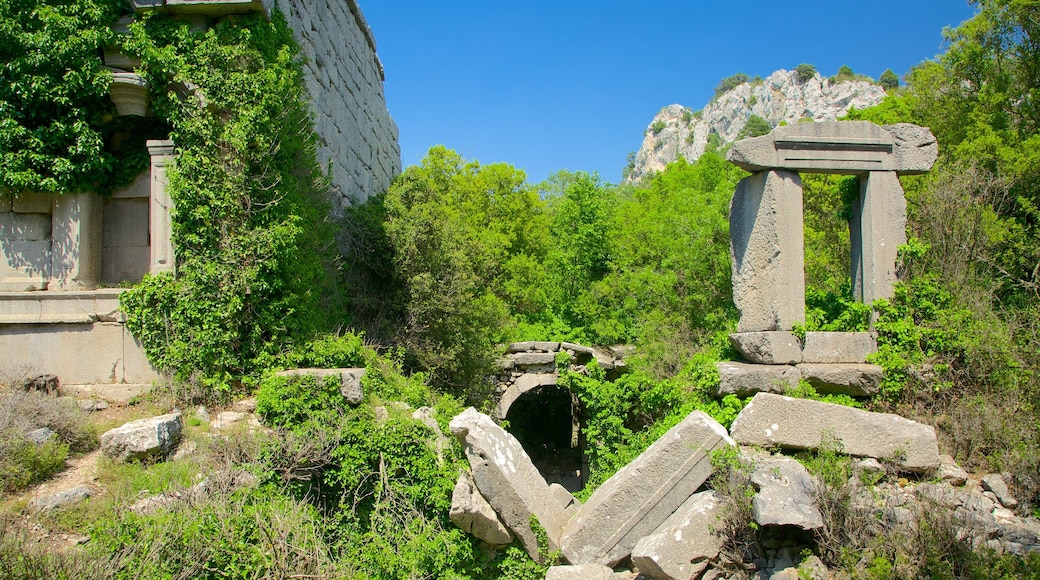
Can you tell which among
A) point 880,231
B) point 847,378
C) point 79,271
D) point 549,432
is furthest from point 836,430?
point 549,432

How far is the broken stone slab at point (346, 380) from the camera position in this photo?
6.59 meters

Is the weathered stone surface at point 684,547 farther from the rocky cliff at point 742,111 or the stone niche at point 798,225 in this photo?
the rocky cliff at point 742,111

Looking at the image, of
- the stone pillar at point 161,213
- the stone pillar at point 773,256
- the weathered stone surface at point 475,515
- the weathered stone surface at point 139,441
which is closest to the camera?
the weathered stone surface at point 139,441

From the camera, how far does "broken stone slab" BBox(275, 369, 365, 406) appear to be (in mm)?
6594

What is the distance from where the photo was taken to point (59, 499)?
4.89 meters

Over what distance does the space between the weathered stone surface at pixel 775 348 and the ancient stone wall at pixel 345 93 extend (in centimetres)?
598

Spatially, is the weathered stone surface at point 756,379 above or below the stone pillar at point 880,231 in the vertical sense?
below

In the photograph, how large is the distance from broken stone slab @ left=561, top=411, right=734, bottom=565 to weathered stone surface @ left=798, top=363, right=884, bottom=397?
134cm

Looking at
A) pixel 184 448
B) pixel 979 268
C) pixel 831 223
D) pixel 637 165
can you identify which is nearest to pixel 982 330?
pixel 979 268

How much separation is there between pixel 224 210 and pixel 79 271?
7.57 feet

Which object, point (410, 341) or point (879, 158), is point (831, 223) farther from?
point (410, 341)

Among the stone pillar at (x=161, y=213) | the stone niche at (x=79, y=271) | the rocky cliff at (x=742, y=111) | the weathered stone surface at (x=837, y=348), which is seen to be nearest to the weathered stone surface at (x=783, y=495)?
the weathered stone surface at (x=837, y=348)

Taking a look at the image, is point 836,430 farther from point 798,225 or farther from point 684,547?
point 798,225

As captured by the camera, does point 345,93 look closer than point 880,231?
No
